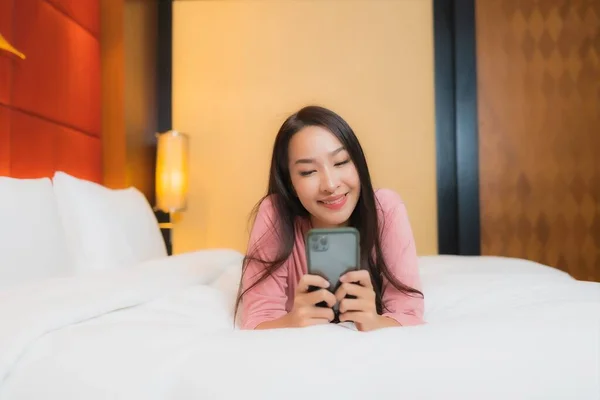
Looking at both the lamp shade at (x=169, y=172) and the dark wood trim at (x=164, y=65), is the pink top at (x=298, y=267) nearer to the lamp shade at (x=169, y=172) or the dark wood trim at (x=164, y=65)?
the lamp shade at (x=169, y=172)

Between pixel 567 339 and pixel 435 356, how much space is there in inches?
7.8

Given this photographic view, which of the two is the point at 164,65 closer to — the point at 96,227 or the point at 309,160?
the point at 96,227

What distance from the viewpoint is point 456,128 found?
3119 mm

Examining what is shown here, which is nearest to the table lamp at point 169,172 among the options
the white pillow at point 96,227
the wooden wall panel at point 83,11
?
the wooden wall panel at point 83,11

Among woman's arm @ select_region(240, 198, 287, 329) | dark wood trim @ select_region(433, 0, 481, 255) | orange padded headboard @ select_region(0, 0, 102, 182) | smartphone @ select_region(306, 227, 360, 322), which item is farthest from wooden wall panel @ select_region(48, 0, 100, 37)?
dark wood trim @ select_region(433, 0, 481, 255)

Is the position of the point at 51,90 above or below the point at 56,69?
below

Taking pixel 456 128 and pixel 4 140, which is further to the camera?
pixel 456 128

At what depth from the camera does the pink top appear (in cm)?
105

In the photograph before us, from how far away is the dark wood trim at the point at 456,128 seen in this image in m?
3.09

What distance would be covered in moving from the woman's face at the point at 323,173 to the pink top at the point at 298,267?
15cm

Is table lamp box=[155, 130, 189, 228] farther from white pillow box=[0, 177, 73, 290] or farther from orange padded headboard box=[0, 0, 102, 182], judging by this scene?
white pillow box=[0, 177, 73, 290]

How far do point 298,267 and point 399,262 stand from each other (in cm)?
24

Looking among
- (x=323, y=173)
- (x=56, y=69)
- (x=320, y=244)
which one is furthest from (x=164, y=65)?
(x=320, y=244)

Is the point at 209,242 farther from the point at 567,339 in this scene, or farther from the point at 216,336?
the point at 567,339
